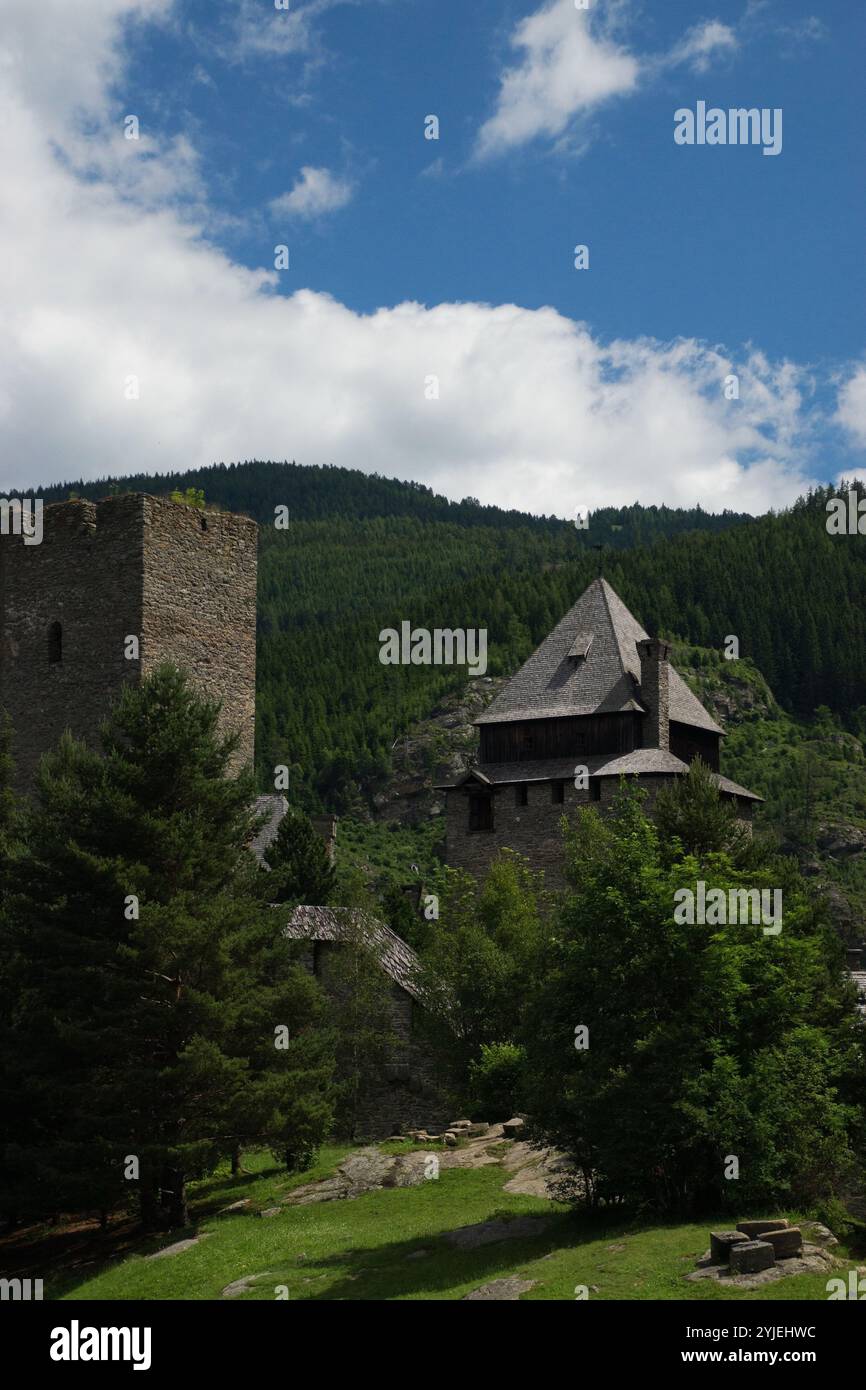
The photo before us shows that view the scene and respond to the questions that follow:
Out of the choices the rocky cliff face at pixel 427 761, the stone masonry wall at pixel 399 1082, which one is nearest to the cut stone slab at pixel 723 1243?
the stone masonry wall at pixel 399 1082

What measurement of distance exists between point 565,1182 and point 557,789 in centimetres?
2573

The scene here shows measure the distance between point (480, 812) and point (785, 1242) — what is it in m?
33.0

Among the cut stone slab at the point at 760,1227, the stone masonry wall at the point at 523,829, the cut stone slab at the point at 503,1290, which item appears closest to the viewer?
the cut stone slab at the point at 503,1290

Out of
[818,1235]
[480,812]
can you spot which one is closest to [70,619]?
[480,812]

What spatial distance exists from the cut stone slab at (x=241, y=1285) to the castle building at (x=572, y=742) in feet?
88.5

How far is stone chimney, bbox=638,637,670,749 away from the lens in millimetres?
51094

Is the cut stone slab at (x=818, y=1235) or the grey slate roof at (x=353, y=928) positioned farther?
the grey slate roof at (x=353, y=928)

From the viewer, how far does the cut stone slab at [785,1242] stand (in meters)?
20.3

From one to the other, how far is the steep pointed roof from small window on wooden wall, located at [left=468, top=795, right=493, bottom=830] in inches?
115

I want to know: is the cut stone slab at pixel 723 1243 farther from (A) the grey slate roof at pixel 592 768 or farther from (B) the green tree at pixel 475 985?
(A) the grey slate roof at pixel 592 768

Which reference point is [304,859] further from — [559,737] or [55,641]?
[55,641]

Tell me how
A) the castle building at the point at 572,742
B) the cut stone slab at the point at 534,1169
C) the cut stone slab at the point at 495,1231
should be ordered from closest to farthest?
the cut stone slab at the point at 495,1231 < the cut stone slab at the point at 534,1169 < the castle building at the point at 572,742
